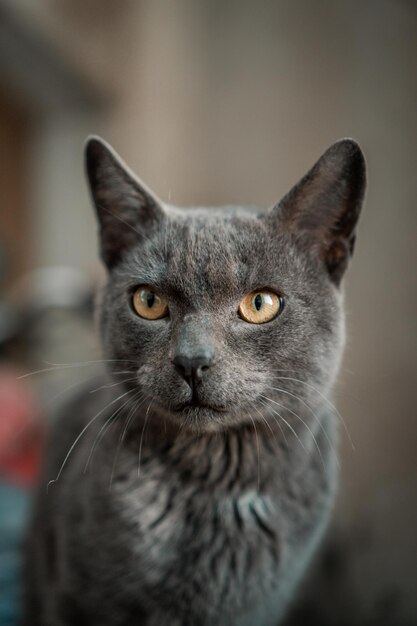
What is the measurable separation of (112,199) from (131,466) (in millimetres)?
399

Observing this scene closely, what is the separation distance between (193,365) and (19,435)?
134 centimetres

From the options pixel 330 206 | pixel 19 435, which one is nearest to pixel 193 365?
pixel 330 206

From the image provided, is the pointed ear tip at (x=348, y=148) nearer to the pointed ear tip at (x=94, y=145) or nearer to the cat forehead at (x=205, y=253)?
the cat forehead at (x=205, y=253)

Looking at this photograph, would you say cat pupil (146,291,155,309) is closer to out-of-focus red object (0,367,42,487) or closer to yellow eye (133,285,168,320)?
yellow eye (133,285,168,320)

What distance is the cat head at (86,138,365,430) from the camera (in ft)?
2.43

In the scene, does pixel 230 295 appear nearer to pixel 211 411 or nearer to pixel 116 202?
pixel 211 411

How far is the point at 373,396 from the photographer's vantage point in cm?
143

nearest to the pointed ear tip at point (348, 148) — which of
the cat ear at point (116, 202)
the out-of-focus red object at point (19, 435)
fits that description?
the cat ear at point (116, 202)

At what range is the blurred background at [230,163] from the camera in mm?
1224

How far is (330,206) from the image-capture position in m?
0.82

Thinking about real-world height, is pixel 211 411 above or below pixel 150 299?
below

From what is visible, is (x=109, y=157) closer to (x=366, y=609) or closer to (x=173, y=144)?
(x=366, y=609)

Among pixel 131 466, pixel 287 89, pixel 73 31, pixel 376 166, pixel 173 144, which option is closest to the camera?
pixel 131 466

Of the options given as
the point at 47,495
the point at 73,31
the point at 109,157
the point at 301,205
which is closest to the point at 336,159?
the point at 301,205
